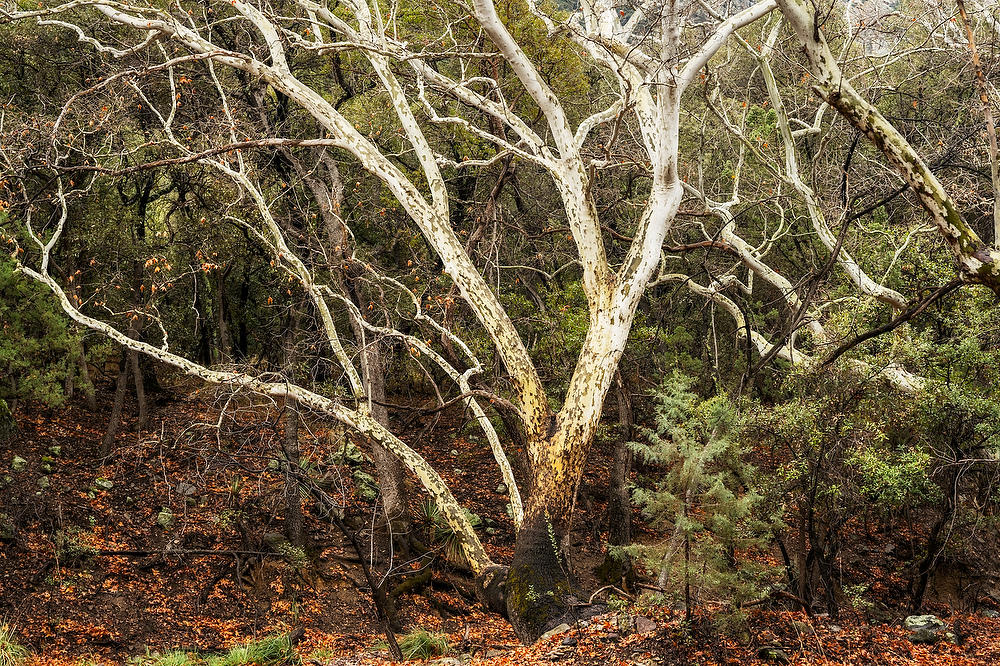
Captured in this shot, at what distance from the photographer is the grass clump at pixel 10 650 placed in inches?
343

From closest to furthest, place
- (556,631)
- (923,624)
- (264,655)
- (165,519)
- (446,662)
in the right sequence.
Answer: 1. (446,662)
2. (556,631)
3. (264,655)
4. (923,624)
5. (165,519)

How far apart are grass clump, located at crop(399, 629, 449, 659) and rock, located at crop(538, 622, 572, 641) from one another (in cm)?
140

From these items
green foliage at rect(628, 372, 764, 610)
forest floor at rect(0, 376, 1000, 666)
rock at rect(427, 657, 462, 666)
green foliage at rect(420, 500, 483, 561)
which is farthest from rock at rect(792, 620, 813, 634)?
green foliage at rect(420, 500, 483, 561)

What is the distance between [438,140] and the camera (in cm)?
1584

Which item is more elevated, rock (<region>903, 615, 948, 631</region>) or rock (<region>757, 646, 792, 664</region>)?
rock (<region>903, 615, 948, 631</region>)

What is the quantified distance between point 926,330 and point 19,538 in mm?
12938

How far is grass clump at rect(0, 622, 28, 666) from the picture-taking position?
343 inches

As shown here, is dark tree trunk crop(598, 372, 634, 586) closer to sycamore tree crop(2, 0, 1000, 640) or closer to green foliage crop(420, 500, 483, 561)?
sycamore tree crop(2, 0, 1000, 640)

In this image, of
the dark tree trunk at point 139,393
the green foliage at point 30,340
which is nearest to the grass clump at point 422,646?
the green foliage at point 30,340

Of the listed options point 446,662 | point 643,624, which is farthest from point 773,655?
point 446,662

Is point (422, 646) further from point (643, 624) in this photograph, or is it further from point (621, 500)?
point (621, 500)

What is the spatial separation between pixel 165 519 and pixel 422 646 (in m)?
6.91

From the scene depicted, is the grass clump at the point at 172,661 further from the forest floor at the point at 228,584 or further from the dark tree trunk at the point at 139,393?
the dark tree trunk at the point at 139,393

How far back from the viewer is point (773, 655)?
724 centimetres
